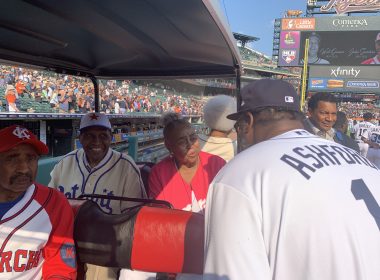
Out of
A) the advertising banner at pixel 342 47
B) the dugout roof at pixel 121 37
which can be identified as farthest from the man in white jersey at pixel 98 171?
the advertising banner at pixel 342 47

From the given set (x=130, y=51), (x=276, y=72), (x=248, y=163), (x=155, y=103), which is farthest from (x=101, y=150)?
(x=276, y=72)

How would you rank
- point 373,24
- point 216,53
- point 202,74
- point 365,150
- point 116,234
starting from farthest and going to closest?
point 373,24
point 365,150
point 202,74
point 216,53
point 116,234

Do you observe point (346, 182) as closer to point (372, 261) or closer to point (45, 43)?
point (372, 261)

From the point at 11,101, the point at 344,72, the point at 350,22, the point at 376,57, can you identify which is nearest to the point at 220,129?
the point at 11,101

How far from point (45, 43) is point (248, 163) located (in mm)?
2358

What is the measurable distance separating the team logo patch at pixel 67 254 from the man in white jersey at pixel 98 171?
0.89 metres

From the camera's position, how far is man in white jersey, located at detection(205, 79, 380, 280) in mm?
1070

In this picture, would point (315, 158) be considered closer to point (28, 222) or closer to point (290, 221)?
point (290, 221)

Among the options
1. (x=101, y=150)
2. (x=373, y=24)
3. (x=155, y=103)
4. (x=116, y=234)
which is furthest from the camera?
(x=373, y=24)

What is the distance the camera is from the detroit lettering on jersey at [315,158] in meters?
1.13

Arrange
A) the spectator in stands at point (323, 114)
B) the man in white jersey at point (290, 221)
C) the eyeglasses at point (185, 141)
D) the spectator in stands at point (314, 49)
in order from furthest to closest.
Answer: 1. the spectator in stands at point (314, 49)
2. the spectator in stands at point (323, 114)
3. the eyeglasses at point (185, 141)
4. the man in white jersey at point (290, 221)

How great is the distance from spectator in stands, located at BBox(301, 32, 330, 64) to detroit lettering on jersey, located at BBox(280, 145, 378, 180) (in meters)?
34.2

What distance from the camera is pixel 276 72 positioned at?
172 feet

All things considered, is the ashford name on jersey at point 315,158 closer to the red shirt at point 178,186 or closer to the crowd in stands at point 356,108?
the red shirt at point 178,186
